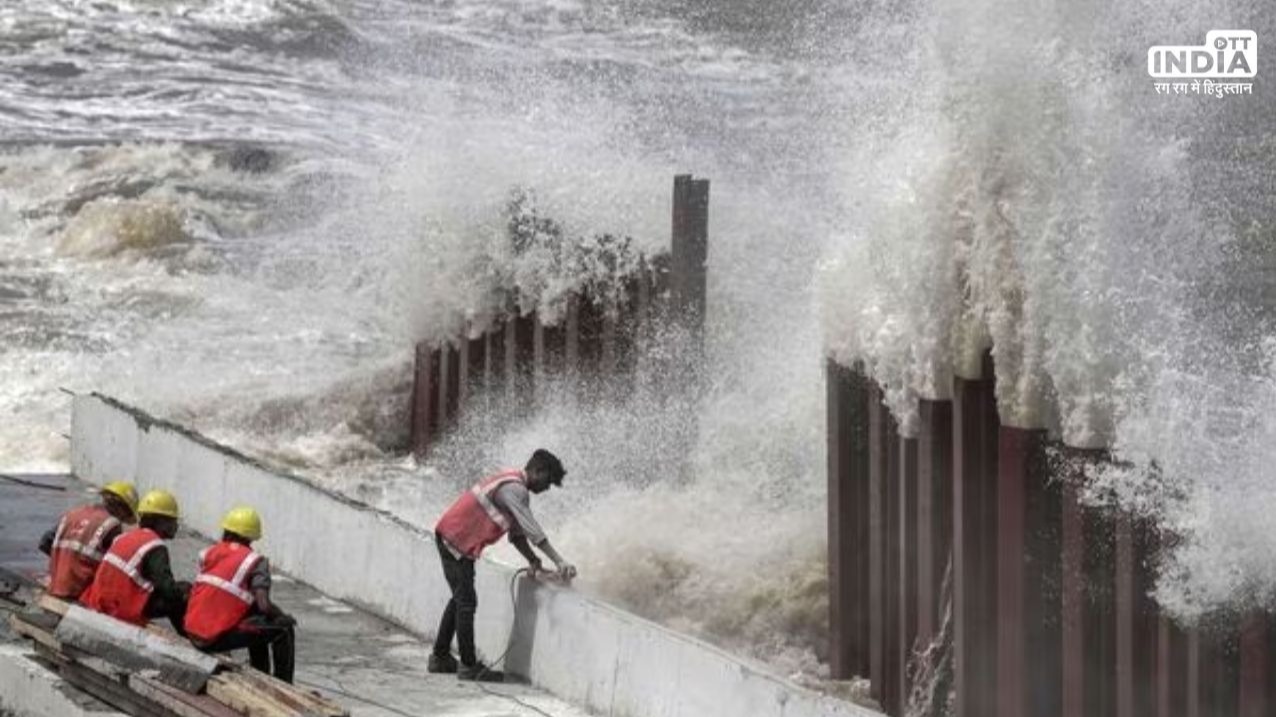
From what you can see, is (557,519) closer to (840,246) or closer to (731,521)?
(731,521)

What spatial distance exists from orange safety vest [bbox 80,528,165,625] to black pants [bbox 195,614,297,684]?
17.5 inches

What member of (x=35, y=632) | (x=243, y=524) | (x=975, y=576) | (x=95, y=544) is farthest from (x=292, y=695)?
(x=975, y=576)

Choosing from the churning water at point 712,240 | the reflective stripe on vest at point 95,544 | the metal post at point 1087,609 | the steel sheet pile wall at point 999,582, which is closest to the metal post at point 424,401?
the churning water at point 712,240

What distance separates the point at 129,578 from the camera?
13.1 metres

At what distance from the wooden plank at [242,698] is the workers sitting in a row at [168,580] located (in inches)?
26.5

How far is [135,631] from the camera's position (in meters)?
12.7

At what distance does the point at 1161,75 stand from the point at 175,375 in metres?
9.80

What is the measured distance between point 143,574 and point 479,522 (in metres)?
1.88

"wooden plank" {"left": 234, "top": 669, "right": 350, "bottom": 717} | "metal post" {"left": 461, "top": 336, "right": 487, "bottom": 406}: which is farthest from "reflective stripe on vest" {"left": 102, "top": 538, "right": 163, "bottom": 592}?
"metal post" {"left": 461, "top": 336, "right": 487, "bottom": 406}

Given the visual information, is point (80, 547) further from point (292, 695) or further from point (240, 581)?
point (292, 695)
